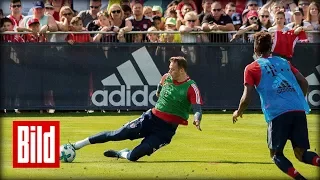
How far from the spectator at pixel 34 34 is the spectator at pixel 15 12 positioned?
405mm

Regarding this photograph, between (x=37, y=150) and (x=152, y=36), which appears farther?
(x=152, y=36)

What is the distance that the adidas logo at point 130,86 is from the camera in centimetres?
2319

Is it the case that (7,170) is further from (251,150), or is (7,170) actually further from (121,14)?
(121,14)

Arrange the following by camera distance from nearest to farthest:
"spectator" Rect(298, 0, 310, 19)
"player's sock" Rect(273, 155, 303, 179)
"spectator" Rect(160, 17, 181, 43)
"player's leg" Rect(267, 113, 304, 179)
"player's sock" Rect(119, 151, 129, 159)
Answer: "player's sock" Rect(273, 155, 303, 179), "player's leg" Rect(267, 113, 304, 179), "player's sock" Rect(119, 151, 129, 159), "spectator" Rect(160, 17, 181, 43), "spectator" Rect(298, 0, 310, 19)

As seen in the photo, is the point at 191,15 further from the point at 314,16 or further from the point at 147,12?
the point at 314,16

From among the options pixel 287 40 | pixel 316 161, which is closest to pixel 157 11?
pixel 287 40

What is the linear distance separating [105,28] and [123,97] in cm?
170

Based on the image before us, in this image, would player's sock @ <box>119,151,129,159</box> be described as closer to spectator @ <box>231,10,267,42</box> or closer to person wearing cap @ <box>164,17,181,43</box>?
person wearing cap @ <box>164,17,181,43</box>

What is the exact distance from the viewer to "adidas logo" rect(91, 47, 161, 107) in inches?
913

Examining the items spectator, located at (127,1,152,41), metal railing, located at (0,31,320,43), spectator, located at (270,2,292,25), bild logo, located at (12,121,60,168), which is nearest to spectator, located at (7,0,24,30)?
metal railing, located at (0,31,320,43)

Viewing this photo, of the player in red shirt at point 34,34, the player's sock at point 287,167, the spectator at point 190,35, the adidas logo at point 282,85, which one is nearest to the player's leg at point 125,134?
the adidas logo at point 282,85

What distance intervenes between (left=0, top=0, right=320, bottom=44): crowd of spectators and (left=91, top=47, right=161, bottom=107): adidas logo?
61 cm

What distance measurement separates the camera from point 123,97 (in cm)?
2325

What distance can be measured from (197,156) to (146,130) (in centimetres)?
132
